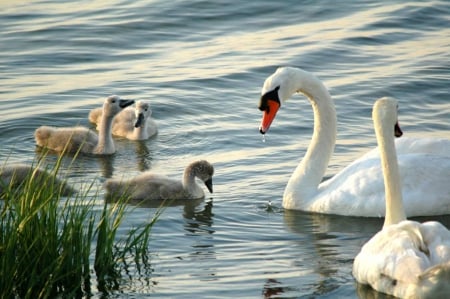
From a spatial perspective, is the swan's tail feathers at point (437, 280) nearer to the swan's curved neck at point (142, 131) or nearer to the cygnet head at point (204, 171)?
the cygnet head at point (204, 171)

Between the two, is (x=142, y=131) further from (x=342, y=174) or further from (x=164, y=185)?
(x=342, y=174)

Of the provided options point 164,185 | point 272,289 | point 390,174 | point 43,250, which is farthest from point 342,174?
point 43,250

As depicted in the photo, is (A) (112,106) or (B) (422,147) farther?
(A) (112,106)

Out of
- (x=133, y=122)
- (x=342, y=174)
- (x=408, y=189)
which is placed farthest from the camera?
(x=133, y=122)

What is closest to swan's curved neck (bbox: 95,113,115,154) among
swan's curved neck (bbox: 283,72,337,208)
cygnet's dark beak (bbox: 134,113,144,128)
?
cygnet's dark beak (bbox: 134,113,144,128)

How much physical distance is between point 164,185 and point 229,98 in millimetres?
4754

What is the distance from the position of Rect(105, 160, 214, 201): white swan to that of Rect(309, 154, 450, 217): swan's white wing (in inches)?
58.3

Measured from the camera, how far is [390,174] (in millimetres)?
9805

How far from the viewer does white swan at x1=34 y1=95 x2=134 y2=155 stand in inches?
560

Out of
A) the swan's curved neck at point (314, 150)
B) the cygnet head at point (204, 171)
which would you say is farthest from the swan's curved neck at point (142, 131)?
the swan's curved neck at point (314, 150)

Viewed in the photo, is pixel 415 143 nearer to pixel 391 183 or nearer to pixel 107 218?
pixel 391 183

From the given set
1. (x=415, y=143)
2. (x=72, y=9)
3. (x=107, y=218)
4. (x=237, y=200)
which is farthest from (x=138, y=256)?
(x=72, y=9)

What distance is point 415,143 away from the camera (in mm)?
11938

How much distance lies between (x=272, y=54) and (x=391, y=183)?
9.56 m
